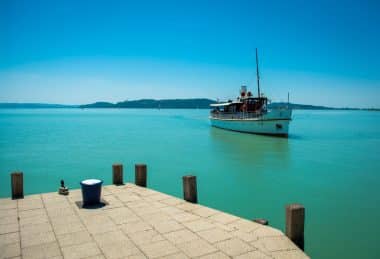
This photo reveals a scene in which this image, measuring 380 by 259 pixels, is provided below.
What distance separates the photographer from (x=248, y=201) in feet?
44.2

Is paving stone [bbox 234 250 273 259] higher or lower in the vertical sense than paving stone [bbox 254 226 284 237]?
higher

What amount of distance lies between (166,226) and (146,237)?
72 cm

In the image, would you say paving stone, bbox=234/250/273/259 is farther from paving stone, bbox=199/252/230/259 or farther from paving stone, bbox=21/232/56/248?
paving stone, bbox=21/232/56/248

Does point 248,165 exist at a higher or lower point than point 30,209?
lower

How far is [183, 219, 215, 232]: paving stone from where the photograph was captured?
6.79 m

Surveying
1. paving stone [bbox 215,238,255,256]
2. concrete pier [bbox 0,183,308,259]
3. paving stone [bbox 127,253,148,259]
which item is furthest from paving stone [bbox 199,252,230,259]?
paving stone [bbox 127,253,148,259]

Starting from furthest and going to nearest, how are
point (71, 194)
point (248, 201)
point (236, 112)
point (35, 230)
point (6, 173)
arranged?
point (236, 112), point (6, 173), point (248, 201), point (71, 194), point (35, 230)

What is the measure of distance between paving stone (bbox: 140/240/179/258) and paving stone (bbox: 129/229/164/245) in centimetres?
16

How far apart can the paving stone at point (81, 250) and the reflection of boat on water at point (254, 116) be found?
35.9m

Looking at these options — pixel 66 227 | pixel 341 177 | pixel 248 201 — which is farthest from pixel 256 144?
pixel 66 227

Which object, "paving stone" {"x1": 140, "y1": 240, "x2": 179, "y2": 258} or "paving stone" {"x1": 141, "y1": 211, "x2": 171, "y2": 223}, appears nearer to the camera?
"paving stone" {"x1": 140, "y1": 240, "x2": 179, "y2": 258}

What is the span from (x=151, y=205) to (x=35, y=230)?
3037 millimetres

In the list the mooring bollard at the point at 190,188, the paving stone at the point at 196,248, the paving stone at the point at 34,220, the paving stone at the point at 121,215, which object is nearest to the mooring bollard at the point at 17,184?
the paving stone at the point at 34,220

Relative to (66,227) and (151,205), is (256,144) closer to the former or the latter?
(151,205)
